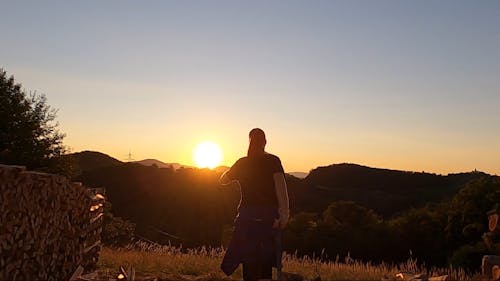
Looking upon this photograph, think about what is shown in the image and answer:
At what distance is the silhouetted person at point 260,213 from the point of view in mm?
8117

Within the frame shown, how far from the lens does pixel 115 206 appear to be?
2210 inches

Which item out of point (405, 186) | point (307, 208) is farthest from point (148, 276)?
point (405, 186)

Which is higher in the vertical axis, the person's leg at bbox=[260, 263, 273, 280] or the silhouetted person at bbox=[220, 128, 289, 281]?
the silhouetted person at bbox=[220, 128, 289, 281]

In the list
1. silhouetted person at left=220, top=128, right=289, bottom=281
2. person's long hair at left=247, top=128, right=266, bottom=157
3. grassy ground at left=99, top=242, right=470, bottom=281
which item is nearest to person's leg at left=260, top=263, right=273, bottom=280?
silhouetted person at left=220, top=128, right=289, bottom=281

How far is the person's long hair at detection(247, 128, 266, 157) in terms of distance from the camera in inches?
321

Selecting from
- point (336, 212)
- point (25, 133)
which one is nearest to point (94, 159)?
point (336, 212)

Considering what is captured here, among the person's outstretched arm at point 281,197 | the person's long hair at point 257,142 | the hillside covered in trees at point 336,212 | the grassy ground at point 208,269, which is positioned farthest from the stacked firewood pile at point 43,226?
the hillside covered in trees at point 336,212

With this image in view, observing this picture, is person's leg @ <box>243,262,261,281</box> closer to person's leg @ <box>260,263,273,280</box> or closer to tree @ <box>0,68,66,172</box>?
person's leg @ <box>260,263,273,280</box>

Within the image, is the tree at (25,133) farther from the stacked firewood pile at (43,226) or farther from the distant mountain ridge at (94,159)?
the distant mountain ridge at (94,159)

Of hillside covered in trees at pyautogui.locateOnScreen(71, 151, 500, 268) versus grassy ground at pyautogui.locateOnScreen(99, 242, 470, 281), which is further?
hillside covered in trees at pyautogui.locateOnScreen(71, 151, 500, 268)

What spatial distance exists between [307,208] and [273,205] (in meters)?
59.9

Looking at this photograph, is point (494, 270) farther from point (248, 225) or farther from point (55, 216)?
point (55, 216)

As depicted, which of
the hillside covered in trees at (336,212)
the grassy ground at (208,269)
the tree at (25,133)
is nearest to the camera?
the grassy ground at (208,269)

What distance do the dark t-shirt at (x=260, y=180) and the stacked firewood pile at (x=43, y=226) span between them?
3.40 m
